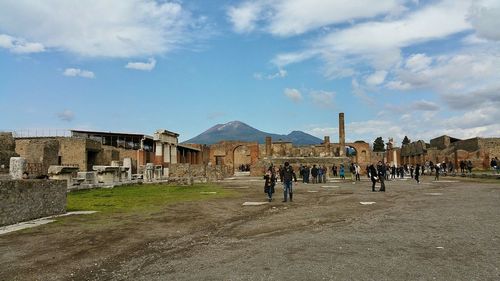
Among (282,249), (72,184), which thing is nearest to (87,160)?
(72,184)

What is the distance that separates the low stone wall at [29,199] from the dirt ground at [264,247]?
1112 millimetres

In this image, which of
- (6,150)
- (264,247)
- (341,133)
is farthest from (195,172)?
(341,133)

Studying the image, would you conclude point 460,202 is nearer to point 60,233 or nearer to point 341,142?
point 60,233

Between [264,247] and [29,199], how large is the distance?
7312 mm

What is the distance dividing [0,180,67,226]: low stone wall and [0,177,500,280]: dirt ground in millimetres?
1112

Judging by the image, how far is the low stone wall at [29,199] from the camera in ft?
34.2

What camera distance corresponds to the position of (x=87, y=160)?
43719 millimetres

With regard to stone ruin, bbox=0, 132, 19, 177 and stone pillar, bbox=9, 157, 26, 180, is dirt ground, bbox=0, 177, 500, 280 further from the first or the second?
stone ruin, bbox=0, 132, 19, 177

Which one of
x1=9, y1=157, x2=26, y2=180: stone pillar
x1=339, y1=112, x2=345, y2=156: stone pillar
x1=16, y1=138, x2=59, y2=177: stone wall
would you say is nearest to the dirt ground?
x1=9, y1=157, x2=26, y2=180: stone pillar

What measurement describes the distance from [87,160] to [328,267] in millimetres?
41795

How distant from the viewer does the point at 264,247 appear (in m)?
7.60

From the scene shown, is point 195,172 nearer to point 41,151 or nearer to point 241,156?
point 41,151

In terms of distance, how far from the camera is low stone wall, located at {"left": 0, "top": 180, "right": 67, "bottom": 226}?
410 inches

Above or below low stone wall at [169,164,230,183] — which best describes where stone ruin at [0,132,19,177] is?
above
